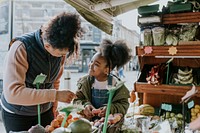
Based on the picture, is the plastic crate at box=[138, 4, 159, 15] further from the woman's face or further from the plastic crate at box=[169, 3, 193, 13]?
the woman's face

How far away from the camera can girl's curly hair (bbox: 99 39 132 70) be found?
1.81 metres

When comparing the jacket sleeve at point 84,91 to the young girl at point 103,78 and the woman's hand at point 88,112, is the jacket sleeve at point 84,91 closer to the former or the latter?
the young girl at point 103,78

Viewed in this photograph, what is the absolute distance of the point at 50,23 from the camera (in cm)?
135

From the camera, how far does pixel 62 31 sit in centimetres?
132

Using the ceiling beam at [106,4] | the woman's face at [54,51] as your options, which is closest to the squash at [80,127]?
the woman's face at [54,51]

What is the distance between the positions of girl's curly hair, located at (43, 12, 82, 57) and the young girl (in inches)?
17.2

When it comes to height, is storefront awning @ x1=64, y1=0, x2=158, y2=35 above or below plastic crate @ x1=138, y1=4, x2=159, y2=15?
above

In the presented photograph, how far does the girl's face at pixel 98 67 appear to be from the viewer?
1.77 m

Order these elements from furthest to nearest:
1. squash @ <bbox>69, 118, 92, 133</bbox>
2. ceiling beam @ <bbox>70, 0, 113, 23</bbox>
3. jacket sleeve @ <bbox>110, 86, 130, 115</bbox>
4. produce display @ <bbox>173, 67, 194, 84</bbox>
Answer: ceiling beam @ <bbox>70, 0, 113, 23</bbox>, produce display @ <bbox>173, 67, 194, 84</bbox>, jacket sleeve @ <bbox>110, 86, 130, 115</bbox>, squash @ <bbox>69, 118, 92, 133</bbox>

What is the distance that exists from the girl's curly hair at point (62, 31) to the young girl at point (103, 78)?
1.44 feet

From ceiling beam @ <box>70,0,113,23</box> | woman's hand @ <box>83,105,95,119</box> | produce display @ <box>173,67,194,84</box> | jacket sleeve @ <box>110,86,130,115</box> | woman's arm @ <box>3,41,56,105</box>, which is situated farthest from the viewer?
ceiling beam @ <box>70,0,113,23</box>

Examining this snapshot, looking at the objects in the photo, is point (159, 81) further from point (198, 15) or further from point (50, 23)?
point (50, 23)

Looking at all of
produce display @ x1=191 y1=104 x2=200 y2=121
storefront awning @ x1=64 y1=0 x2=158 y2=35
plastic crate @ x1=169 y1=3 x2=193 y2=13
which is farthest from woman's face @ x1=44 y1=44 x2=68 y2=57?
produce display @ x1=191 y1=104 x2=200 y2=121

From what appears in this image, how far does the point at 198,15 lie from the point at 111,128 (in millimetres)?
1199
